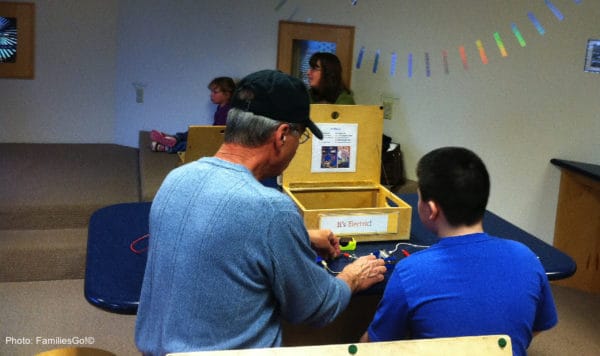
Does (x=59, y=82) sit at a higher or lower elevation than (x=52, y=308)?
higher

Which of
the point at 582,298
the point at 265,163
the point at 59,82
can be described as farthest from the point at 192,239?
the point at 59,82

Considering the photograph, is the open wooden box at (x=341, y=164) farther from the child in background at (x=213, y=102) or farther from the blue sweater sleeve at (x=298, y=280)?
the child in background at (x=213, y=102)

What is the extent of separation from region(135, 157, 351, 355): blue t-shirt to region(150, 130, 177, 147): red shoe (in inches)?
150

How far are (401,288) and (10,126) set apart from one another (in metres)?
4.80

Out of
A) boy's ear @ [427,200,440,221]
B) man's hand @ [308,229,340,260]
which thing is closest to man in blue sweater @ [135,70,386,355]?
boy's ear @ [427,200,440,221]

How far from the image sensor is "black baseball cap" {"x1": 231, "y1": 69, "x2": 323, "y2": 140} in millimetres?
1442

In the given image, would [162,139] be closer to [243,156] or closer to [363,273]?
[363,273]

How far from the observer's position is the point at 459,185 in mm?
1489

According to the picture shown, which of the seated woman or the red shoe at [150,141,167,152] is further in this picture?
the red shoe at [150,141,167,152]

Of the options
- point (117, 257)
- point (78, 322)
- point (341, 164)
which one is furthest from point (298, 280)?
point (78, 322)

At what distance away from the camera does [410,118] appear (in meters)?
4.52

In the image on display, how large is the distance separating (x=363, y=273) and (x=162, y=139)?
367cm

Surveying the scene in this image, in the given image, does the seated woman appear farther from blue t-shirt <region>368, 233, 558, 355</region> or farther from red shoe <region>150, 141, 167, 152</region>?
blue t-shirt <region>368, 233, 558, 355</region>

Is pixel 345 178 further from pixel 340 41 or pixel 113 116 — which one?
pixel 113 116
